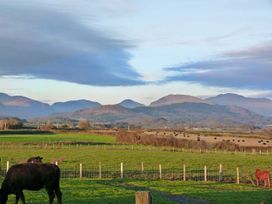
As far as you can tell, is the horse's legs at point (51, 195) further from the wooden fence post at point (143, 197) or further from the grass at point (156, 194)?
the wooden fence post at point (143, 197)

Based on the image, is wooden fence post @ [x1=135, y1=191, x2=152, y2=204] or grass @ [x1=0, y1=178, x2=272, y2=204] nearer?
wooden fence post @ [x1=135, y1=191, x2=152, y2=204]

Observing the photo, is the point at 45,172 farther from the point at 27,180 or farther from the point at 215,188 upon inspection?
the point at 215,188

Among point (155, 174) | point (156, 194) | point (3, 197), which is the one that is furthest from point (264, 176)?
point (3, 197)

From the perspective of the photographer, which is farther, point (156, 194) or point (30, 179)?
point (156, 194)

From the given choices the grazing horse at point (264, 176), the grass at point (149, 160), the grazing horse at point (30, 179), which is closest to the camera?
the grazing horse at point (30, 179)

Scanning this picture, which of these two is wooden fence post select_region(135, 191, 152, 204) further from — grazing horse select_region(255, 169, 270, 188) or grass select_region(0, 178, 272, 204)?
grazing horse select_region(255, 169, 270, 188)

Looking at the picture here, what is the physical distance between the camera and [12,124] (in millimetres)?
167125

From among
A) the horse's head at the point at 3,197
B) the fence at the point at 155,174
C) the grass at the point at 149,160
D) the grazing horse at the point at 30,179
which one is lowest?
the fence at the point at 155,174

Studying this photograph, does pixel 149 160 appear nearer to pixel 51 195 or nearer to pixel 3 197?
pixel 51 195

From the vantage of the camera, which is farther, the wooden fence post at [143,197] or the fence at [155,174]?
the fence at [155,174]

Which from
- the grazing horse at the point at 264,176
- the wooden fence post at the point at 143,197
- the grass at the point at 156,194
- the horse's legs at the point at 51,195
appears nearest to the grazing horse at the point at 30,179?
the horse's legs at the point at 51,195

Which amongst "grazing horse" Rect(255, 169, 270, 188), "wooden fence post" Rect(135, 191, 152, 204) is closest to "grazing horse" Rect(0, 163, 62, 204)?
"wooden fence post" Rect(135, 191, 152, 204)

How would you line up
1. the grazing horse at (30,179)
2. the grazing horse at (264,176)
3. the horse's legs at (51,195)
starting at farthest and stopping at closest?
the grazing horse at (264,176)
the grazing horse at (30,179)
the horse's legs at (51,195)

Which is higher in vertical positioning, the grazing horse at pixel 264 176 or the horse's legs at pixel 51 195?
the horse's legs at pixel 51 195
